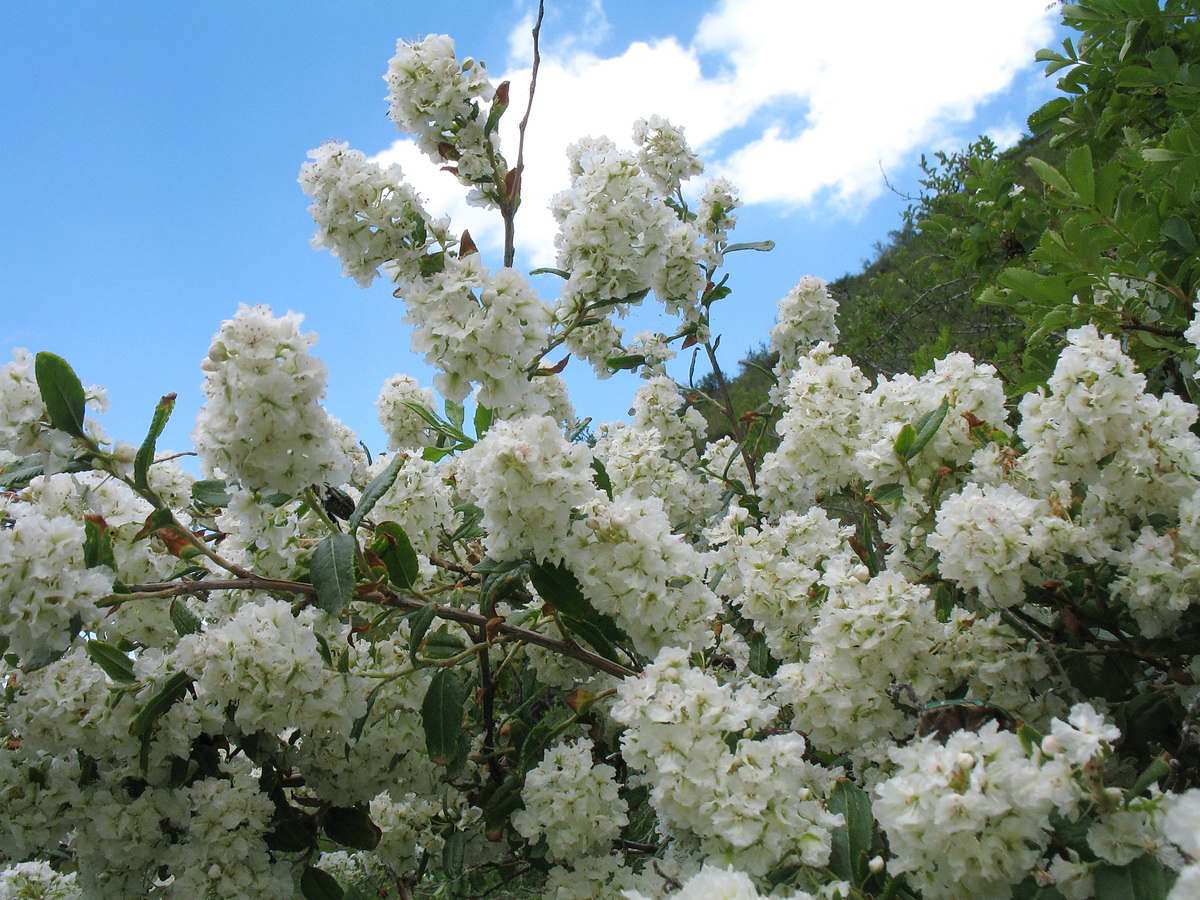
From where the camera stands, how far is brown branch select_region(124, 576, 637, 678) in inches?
79.4

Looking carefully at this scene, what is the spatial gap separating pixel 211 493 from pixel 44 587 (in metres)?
0.69

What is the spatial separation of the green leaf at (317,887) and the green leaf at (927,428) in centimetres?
216

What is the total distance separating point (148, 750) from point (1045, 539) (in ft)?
7.80

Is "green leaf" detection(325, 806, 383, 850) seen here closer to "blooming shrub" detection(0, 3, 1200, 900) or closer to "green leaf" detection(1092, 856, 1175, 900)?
"blooming shrub" detection(0, 3, 1200, 900)

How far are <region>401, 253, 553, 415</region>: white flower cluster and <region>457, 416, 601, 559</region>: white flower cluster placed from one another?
0.77ft

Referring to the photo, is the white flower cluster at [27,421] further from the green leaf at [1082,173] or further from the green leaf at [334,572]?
the green leaf at [1082,173]

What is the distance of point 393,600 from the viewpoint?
213 centimetres

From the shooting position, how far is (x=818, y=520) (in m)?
2.78

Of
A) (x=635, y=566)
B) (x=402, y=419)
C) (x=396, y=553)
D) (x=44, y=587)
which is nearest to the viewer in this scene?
(x=44, y=587)

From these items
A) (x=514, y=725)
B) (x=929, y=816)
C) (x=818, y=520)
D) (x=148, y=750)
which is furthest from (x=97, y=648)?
(x=818, y=520)

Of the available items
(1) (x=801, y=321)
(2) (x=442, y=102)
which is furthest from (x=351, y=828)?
(1) (x=801, y=321)

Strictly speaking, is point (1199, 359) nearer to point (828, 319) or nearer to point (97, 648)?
point (828, 319)

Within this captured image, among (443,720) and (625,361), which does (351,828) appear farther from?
(625,361)

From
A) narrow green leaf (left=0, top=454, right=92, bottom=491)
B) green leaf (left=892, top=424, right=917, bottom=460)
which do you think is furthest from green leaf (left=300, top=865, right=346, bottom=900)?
green leaf (left=892, top=424, right=917, bottom=460)
